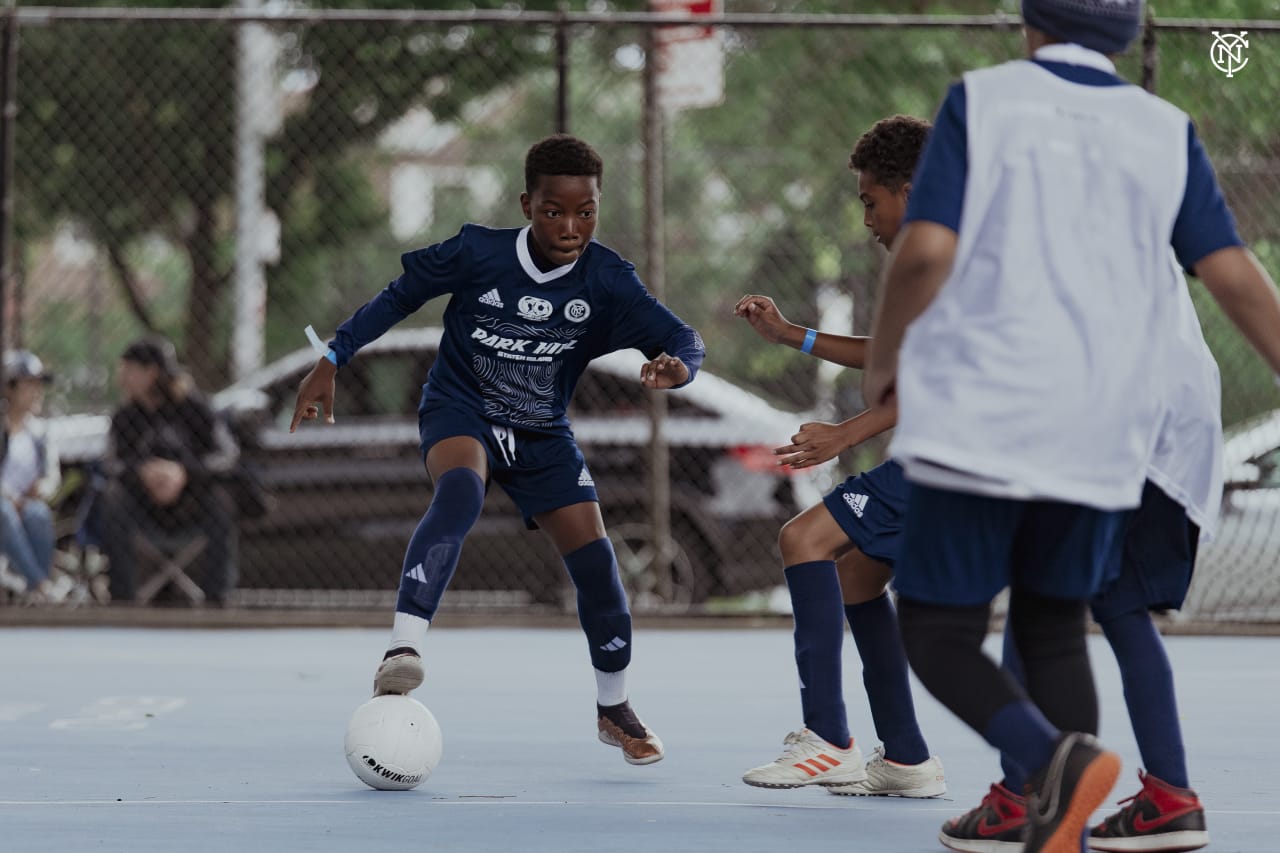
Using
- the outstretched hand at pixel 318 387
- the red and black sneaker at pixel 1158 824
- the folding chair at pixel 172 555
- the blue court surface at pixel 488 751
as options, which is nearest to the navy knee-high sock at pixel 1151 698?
the red and black sneaker at pixel 1158 824

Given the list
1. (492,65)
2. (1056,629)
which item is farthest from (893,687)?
(492,65)

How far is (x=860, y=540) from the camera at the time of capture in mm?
4492

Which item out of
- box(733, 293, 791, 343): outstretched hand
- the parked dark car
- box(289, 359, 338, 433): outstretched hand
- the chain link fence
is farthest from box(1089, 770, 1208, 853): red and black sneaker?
the parked dark car

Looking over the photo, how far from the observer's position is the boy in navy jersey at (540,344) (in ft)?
16.2

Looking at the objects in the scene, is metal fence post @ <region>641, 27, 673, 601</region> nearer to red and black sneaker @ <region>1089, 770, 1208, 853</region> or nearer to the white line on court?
the white line on court

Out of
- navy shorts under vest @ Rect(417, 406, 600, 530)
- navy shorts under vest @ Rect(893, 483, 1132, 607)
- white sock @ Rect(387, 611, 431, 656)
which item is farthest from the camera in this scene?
navy shorts under vest @ Rect(417, 406, 600, 530)

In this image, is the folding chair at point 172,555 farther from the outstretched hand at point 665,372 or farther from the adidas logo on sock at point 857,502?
the adidas logo on sock at point 857,502

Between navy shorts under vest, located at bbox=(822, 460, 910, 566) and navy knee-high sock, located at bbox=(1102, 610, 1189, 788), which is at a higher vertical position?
navy shorts under vest, located at bbox=(822, 460, 910, 566)

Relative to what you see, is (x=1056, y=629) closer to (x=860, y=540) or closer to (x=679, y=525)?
(x=860, y=540)

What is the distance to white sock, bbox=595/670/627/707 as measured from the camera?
5.20 m

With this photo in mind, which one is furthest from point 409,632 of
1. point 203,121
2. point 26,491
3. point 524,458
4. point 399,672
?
point 203,121

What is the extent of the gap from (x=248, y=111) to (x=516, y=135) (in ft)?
31.1

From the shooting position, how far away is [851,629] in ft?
15.1

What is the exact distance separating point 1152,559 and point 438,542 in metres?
1.76
